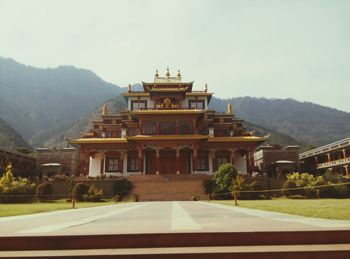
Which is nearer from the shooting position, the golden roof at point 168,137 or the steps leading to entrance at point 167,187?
the steps leading to entrance at point 167,187

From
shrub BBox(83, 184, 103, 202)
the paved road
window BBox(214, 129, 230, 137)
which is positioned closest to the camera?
the paved road

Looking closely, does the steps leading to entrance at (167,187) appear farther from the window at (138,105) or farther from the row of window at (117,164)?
the window at (138,105)

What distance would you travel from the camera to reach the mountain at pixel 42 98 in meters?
144

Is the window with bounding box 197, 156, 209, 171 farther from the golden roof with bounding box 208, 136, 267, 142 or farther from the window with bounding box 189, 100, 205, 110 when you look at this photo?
the window with bounding box 189, 100, 205, 110

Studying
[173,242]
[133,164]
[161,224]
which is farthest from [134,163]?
[173,242]

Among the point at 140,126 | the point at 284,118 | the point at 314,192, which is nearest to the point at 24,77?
the point at 284,118

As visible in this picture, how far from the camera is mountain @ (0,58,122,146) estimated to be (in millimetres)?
144375

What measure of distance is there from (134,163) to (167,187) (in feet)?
37.8

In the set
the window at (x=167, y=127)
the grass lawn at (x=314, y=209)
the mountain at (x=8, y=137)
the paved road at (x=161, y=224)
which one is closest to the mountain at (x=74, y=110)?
the mountain at (x=8, y=137)

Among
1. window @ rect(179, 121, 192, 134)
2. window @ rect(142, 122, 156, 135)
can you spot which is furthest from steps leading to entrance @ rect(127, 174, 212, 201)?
window @ rect(142, 122, 156, 135)

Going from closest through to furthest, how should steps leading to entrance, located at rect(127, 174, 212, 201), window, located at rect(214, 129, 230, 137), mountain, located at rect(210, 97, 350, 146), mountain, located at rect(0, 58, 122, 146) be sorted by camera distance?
steps leading to entrance, located at rect(127, 174, 212, 201) → window, located at rect(214, 129, 230, 137) → mountain, located at rect(0, 58, 122, 146) → mountain, located at rect(210, 97, 350, 146)

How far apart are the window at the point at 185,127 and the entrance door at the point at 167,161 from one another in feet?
10.5

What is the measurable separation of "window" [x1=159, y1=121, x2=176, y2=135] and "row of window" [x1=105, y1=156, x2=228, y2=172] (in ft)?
18.7

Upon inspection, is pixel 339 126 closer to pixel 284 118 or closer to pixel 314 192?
pixel 284 118
